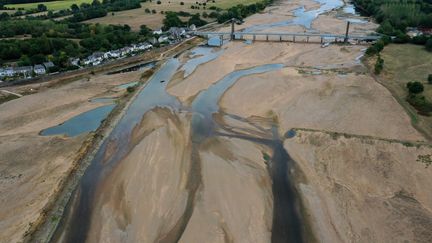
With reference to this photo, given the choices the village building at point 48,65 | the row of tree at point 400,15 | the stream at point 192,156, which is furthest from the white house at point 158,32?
→ the row of tree at point 400,15

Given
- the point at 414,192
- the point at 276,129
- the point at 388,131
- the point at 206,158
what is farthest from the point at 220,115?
the point at 414,192

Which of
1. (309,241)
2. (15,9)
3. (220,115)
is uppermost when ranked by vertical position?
(15,9)

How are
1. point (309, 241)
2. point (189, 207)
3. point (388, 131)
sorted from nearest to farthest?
point (309, 241), point (189, 207), point (388, 131)

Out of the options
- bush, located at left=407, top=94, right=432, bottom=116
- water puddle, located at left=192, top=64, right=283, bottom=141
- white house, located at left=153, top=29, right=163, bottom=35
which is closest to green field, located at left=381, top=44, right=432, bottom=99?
bush, located at left=407, top=94, right=432, bottom=116

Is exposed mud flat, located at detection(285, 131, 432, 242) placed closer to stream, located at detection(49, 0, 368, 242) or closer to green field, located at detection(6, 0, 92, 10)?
stream, located at detection(49, 0, 368, 242)

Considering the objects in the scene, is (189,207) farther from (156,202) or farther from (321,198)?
(321,198)

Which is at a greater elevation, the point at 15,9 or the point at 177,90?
the point at 15,9

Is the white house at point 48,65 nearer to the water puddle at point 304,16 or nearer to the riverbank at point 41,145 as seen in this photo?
the riverbank at point 41,145
